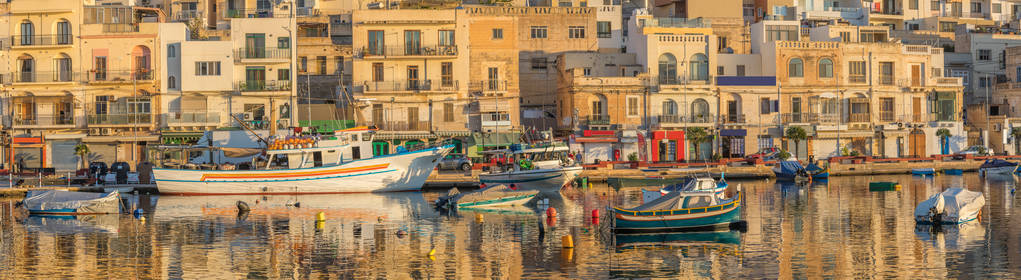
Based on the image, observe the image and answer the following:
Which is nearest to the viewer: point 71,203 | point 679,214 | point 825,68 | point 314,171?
point 679,214

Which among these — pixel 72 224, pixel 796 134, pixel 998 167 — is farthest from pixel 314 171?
pixel 998 167

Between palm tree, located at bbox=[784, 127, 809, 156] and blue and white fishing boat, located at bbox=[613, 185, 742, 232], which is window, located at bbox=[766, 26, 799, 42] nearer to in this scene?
palm tree, located at bbox=[784, 127, 809, 156]

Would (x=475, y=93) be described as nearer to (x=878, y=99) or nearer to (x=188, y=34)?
(x=188, y=34)

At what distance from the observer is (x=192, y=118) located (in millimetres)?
69062

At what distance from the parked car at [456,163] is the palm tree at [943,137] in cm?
3176

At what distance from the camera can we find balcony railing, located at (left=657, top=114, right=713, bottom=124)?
7350cm

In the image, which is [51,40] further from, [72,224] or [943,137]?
[943,137]

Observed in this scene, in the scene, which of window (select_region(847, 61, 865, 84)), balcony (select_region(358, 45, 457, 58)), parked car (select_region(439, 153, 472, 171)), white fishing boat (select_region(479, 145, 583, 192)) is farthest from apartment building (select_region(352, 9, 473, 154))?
window (select_region(847, 61, 865, 84))

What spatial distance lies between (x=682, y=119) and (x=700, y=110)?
188cm

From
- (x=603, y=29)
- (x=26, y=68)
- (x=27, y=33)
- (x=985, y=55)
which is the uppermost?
(x=603, y=29)

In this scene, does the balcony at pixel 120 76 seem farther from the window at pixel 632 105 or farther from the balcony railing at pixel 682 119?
the balcony railing at pixel 682 119

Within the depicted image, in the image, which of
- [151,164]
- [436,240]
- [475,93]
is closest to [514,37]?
[475,93]

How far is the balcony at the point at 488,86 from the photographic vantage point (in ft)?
238

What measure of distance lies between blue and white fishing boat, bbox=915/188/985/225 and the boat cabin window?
7.51m
